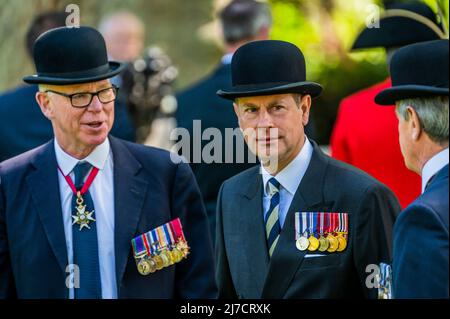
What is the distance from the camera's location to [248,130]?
5.41 m

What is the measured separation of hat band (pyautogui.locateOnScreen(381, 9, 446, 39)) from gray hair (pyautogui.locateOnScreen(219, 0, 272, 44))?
732 mm

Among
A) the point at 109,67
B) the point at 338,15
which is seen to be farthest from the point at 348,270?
the point at 338,15

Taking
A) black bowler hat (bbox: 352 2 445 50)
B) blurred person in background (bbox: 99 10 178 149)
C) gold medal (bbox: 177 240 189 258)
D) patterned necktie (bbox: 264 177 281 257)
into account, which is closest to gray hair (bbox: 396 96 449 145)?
patterned necktie (bbox: 264 177 281 257)

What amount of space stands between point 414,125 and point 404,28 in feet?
7.90

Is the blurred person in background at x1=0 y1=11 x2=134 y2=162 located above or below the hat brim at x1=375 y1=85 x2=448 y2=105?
below

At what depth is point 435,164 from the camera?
4.50 m

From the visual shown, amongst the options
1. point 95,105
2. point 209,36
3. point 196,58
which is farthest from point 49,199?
point 196,58

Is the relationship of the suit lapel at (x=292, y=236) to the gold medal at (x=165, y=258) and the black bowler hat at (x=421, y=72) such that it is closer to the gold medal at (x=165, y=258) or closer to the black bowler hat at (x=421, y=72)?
the gold medal at (x=165, y=258)

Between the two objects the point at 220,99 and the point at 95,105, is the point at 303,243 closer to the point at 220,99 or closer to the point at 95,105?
the point at 95,105

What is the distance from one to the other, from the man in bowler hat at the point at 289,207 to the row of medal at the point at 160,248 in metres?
0.24

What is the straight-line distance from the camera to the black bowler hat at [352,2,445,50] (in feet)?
22.3

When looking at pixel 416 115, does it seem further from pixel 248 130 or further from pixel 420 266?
pixel 248 130

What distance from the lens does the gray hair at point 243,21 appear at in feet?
23.6

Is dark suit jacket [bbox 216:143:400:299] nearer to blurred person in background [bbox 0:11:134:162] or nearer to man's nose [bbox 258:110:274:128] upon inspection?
man's nose [bbox 258:110:274:128]
